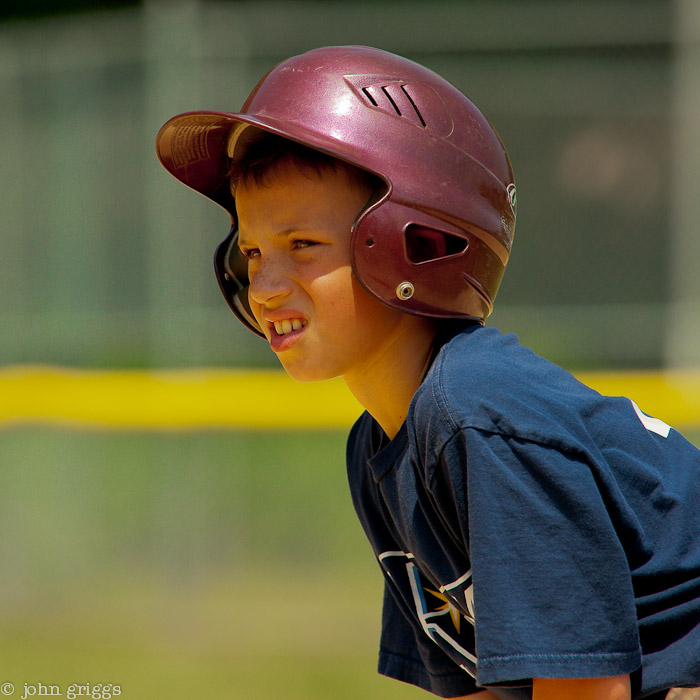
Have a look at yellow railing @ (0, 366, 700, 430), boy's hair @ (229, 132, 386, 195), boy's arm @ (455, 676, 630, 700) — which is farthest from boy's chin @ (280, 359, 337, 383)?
yellow railing @ (0, 366, 700, 430)

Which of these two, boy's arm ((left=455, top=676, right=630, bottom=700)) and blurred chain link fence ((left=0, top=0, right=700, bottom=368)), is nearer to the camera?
boy's arm ((left=455, top=676, right=630, bottom=700))

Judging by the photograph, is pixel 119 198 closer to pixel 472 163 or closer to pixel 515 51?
pixel 515 51

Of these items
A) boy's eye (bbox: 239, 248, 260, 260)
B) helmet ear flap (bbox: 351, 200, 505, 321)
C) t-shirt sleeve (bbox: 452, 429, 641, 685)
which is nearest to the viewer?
t-shirt sleeve (bbox: 452, 429, 641, 685)

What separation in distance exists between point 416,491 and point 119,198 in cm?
472

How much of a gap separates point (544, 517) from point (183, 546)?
4.50 m

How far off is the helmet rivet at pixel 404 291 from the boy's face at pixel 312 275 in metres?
0.09

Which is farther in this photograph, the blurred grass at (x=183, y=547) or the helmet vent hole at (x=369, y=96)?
the blurred grass at (x=183, y=547)

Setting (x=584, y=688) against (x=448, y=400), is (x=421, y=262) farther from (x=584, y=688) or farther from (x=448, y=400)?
(x=584, y=688)

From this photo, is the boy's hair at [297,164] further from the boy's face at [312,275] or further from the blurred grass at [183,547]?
the blurred grass at [183,547]

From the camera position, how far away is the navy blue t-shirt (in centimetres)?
165

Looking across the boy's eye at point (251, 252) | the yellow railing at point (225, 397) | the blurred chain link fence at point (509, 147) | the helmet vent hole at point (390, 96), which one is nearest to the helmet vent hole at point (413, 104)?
the helmet vent hole at point (390, 96)

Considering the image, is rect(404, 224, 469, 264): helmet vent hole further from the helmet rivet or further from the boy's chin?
the boy's chin

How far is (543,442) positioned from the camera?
168 cm

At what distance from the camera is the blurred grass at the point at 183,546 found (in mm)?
5574
